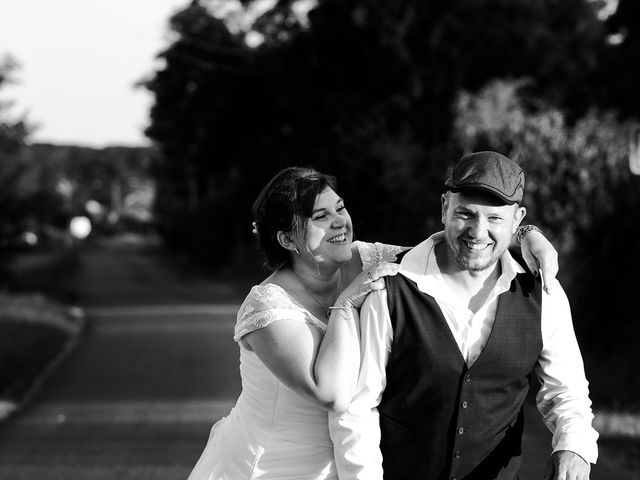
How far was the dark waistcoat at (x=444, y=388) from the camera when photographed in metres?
3.11

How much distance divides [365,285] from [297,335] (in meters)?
0.28

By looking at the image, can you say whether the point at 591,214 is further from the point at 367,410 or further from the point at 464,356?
the point at 367,410

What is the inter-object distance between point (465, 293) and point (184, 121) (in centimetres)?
2567

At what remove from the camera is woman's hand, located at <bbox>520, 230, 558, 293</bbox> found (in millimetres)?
3336

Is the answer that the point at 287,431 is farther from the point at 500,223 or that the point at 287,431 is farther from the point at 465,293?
the point at 500,223

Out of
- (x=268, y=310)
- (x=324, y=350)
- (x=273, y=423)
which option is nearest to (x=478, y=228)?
(x=324, y=350)

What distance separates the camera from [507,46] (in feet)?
85.4

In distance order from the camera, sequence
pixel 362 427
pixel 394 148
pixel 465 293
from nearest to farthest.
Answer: pixel 362 427 → pixel 465 293 → pixel 394 148

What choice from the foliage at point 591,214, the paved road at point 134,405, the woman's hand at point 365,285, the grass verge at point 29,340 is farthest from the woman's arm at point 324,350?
the grass verge at point 29,340

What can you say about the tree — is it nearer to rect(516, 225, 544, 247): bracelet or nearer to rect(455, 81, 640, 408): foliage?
rect(455, 81, 640, 408): foliage

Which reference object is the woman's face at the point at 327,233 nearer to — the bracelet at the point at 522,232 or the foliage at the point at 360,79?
the bracelet at the point at 522,232

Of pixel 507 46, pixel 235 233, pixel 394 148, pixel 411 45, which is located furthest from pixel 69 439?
pixel 235 233

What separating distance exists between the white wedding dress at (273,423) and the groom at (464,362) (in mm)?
175

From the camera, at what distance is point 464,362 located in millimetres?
3129
